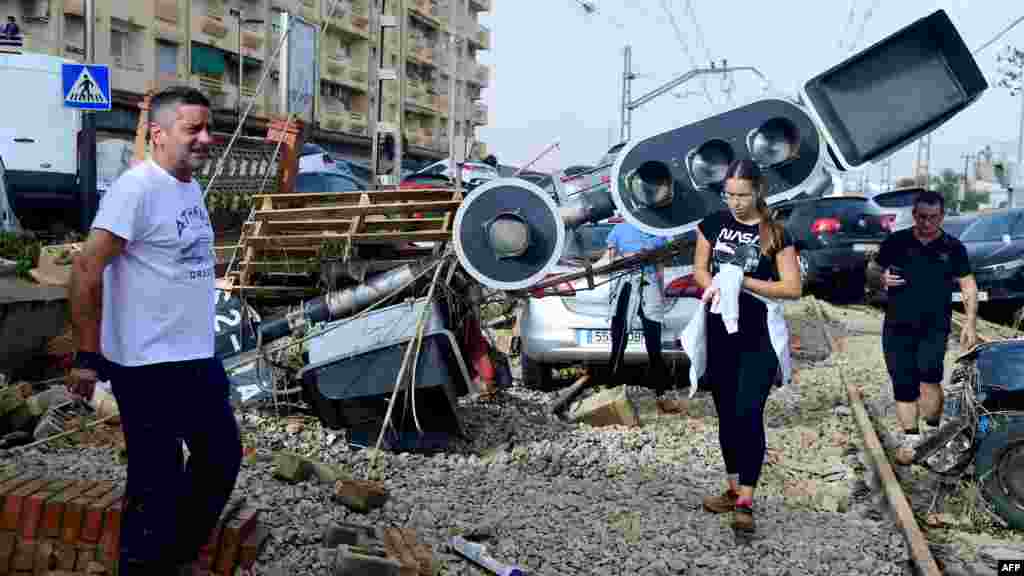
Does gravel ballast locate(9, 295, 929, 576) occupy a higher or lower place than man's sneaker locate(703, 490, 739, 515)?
lower

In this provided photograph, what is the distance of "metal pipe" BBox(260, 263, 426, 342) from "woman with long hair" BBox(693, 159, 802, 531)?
2255 mm

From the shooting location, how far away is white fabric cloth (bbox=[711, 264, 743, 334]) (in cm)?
542

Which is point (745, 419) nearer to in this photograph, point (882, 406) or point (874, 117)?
point (874, 117)

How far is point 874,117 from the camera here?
6.71 m

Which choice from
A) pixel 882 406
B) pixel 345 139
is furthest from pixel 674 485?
pixel 345 139

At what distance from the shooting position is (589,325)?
30.7 ft

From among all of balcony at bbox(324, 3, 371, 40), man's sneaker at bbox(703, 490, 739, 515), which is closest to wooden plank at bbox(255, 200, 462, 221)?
man's sneaker at bbox(703, 490, 739, 515)

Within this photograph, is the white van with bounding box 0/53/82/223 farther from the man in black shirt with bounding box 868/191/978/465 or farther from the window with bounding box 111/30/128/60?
the window with bounding box 111/30/128/60

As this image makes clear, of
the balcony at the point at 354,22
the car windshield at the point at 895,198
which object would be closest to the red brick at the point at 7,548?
the car windshield at the point at 895,198

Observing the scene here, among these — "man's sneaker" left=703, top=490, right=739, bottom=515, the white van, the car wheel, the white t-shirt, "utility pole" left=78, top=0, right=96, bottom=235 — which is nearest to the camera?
the white t-shirt

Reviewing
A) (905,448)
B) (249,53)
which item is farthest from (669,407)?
(249,53)

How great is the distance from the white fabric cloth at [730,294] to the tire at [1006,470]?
164cm

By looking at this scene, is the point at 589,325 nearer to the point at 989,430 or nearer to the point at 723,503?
the point at 723,503

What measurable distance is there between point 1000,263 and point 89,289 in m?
14.2
